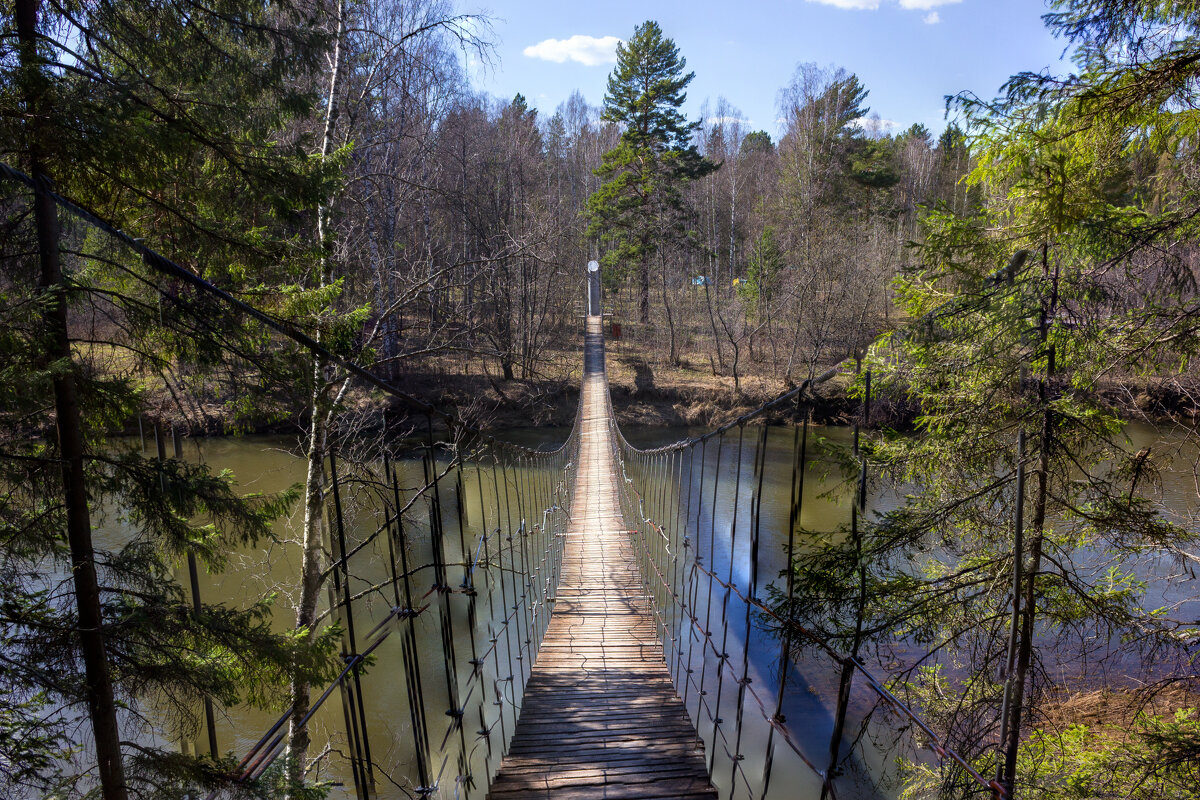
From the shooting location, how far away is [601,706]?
13.0ft

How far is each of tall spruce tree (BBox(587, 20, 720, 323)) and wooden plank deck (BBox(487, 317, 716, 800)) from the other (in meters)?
12.1

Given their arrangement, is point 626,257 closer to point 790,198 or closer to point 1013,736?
point 790,198

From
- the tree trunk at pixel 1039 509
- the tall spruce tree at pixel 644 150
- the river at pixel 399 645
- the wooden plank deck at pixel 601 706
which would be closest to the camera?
the tree trunk at pixel 1039 509

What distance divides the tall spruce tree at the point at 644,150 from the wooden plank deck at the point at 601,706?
12148mm

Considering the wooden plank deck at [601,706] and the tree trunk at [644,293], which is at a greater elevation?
the tree trunk at [644,293]

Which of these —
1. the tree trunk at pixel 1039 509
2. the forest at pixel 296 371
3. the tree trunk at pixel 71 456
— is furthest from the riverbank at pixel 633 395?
the tree trunk at pixel 71 456

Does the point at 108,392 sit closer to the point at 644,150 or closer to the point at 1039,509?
the point at 1039,509

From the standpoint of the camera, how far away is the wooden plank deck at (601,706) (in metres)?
3.27

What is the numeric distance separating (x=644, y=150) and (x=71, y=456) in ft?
55.4

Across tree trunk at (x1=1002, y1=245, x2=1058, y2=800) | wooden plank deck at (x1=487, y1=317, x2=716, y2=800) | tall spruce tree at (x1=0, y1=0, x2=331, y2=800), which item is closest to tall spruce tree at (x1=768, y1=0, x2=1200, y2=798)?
tree trunk at (x1=1002, y1=245, x2=1058, y2=800)

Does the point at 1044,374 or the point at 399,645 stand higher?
the point at 1044,374

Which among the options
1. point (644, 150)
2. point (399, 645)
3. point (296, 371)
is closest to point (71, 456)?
point (296, 371)

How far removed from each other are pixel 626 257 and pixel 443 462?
9.37 m

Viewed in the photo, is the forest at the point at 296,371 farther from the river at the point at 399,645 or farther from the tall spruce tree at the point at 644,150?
the tall spruce tree at the point at 644,150
